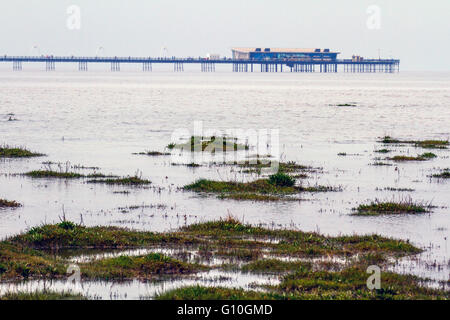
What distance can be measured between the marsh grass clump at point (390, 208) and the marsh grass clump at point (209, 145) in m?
17.6

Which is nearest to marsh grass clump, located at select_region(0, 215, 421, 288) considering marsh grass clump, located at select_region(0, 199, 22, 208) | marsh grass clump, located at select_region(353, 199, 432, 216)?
marsh grass clump, located at select_region(353, 199, 432, 216)

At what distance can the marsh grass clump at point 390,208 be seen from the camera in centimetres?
2253

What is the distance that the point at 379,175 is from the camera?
31.2 meters

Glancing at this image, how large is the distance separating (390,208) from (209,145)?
19.7 metres

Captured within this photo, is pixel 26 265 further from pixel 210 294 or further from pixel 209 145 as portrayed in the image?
pixel 209 145

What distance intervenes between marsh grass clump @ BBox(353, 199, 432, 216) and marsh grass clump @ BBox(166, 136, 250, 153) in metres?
17.6

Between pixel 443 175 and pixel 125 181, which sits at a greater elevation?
pixel 125 181

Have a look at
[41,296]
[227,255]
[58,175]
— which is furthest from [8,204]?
[41,296]

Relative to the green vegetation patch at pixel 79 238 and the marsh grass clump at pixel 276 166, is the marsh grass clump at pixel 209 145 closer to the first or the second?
the marsh grass clump at pixel 276 166

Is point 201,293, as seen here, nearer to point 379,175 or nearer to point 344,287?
point 344,287

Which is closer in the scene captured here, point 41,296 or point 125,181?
point 41,296

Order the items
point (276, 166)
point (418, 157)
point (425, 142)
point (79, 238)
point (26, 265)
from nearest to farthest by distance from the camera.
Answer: point (26, 265)
point (79, 238)
point (276, 166)
point (418, 157)
point (425, 142)

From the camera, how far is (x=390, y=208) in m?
22.8
